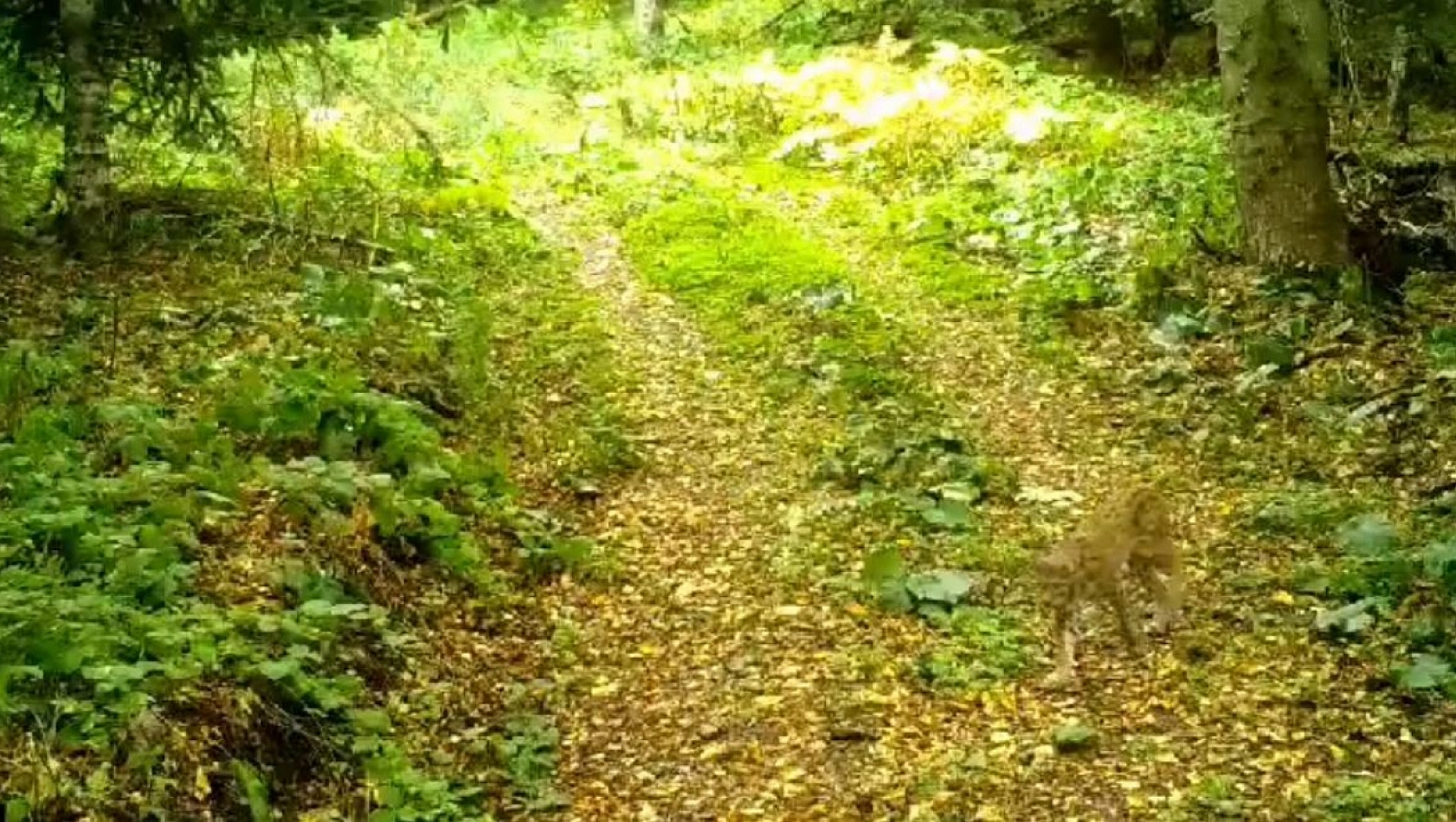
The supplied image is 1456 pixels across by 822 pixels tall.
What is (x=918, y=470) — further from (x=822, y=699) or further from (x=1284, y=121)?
(x=1284, y=121)

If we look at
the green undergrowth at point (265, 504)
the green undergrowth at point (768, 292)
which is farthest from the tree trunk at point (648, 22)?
the green undergrowth at point (265, 504)

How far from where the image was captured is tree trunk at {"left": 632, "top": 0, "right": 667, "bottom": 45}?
22188 millimetres

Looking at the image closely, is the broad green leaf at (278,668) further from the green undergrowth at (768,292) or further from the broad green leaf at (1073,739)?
the green undergrowth at (768,292)

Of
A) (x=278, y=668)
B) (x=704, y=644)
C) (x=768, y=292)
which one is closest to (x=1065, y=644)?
(x=704, y=644)

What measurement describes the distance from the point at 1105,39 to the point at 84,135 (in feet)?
45.6

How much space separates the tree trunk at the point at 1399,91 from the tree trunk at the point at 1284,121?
147 inches

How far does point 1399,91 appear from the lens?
14.3 metres

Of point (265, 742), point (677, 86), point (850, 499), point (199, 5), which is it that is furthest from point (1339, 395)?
point (677, 86)

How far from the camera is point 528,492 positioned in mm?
8023

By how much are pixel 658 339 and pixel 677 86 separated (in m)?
9.25

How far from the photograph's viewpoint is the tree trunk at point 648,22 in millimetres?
22188

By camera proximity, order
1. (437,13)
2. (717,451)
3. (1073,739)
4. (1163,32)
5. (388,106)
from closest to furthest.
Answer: (1073,739) < (717,451) < (388,106) < (437,13) < (1163,32)

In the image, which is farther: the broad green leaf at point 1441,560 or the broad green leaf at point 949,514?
the broad green leaf at point 949,514

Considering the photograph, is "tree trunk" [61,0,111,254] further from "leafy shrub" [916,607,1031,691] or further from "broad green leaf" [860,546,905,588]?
"leafy shrub" [916,607,1031,691]
